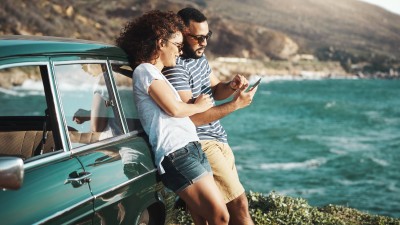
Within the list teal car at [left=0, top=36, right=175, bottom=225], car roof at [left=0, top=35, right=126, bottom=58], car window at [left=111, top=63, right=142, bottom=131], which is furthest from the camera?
car window at [left=111, top=63, right=142, bottom=131]

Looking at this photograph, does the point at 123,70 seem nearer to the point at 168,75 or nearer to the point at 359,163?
the point at 168,75

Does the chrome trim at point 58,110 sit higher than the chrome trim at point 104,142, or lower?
higher

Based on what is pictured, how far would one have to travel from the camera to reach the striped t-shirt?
144 inches

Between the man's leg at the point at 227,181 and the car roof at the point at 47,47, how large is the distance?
0.94 metres

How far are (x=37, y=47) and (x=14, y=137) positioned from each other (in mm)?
1094

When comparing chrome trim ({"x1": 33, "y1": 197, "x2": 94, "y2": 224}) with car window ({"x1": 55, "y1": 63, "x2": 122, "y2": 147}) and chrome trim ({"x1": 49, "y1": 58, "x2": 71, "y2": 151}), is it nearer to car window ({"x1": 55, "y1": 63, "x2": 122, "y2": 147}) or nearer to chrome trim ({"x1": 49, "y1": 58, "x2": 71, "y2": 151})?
chrome trim ({"x1": 49, "y1": 58, "x2": 71, "y2": 151})

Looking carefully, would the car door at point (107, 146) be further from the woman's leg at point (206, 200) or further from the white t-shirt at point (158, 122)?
the woman's leg at point (206, 200)

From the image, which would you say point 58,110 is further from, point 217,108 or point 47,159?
point 217,108

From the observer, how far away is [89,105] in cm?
352

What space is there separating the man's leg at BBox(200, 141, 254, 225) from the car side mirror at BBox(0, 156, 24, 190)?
173 centimetres

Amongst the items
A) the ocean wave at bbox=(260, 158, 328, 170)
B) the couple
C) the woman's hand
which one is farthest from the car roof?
the ocean wave at bbox=(260, 158, 328, 170)

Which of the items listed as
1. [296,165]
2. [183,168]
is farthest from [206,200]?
[296,165]

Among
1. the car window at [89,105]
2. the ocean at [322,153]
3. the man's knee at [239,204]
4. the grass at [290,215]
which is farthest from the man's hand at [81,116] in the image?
the ocean at [322,153]

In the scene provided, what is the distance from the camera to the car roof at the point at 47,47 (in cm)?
269
